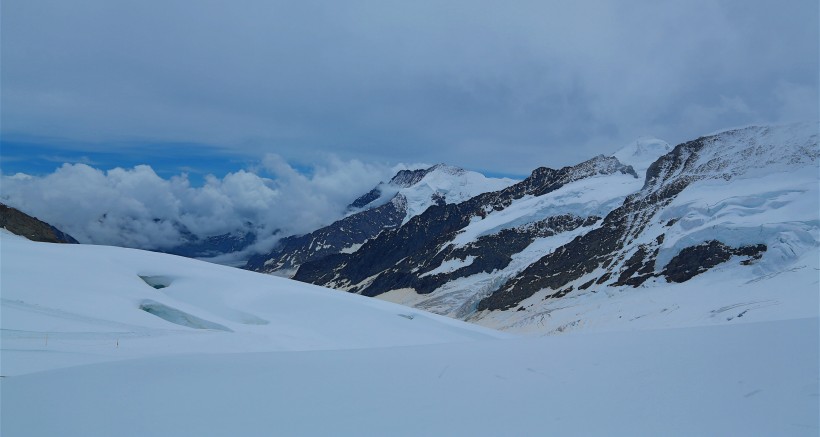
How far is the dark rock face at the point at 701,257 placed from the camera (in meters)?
58.5

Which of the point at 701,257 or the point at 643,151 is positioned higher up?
the point at 643,151

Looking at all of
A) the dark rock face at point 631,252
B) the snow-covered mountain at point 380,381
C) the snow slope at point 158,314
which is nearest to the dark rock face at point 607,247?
the dark rock face at point 631,252

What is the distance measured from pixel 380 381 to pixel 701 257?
6553cm

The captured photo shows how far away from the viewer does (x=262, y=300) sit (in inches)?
744

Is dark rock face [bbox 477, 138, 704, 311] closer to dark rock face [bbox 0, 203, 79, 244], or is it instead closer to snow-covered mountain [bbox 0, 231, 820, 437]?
dark rock face [bbox 0, 203, 79, 244]

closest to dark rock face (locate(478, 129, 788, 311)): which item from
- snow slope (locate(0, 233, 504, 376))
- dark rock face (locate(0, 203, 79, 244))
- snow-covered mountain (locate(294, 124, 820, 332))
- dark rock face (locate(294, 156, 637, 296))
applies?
snow-covered mountain (locate(294, 124, 820, 332))

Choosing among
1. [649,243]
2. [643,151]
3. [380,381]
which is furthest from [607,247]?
[643,151]

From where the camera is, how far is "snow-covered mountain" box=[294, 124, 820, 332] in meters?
54.7

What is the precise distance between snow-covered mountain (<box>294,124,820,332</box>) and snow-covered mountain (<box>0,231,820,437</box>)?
110 ft

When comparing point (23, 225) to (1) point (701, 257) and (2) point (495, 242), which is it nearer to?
(1) point (701, 257)

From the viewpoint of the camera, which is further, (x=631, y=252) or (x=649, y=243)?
(x=631, y=252)

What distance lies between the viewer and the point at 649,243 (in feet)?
249

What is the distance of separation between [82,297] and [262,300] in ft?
19.7

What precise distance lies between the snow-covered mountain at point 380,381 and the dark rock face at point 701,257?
56786 mm
